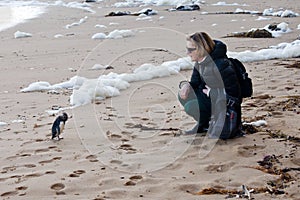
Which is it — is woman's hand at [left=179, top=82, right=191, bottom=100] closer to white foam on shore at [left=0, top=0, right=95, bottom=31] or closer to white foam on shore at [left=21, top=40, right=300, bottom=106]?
white foam on shore at [left=21, top=40, right=300, bottom=106]

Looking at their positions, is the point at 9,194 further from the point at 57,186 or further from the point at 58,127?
the point at 58,127

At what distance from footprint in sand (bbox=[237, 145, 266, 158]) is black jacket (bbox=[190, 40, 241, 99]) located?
1.95 ft

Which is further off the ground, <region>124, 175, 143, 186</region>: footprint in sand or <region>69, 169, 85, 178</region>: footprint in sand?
<region>69, 169, 85, 178</region>: footprint in sand

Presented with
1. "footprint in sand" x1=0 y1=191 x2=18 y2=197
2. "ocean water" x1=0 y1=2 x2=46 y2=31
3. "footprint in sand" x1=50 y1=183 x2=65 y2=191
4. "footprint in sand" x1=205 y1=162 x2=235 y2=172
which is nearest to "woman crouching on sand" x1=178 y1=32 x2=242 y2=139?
"footprint in sand" x1=205 y1=162 x2=235 y2=172

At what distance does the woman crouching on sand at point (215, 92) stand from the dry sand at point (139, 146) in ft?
0.58

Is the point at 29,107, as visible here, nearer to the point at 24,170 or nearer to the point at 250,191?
the point at 24,170

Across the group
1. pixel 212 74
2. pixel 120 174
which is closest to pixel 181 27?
pixel 212 74

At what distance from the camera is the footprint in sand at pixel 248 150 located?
4.52m

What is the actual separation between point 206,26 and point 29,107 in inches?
374

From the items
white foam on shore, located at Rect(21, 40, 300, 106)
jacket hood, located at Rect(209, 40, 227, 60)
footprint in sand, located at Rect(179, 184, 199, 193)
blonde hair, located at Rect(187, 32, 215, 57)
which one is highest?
blonde hair, located at Rect(187, 32, 215, 57)

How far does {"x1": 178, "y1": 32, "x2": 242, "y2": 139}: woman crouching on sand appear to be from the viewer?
16.3 ft

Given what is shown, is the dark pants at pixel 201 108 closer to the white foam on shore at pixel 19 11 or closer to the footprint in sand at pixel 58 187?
the footprint in sand at pixel 58 187

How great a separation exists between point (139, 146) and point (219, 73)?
1.11 m

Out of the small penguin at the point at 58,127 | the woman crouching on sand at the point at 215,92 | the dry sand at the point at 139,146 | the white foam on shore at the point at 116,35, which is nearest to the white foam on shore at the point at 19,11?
the white foam on shore at the point at 116,35
